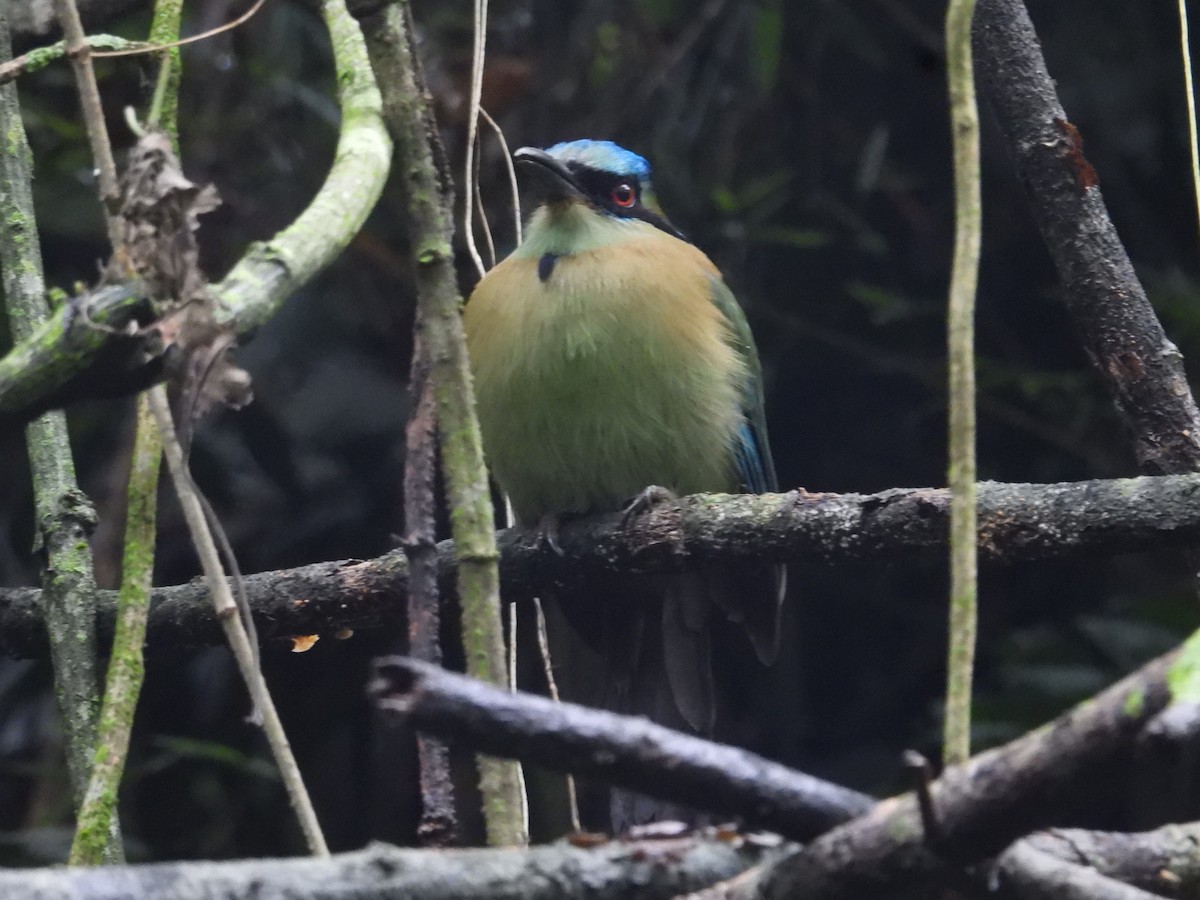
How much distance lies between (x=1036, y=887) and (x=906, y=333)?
180 inches

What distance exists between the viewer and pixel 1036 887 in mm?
1278

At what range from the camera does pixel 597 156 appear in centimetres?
430

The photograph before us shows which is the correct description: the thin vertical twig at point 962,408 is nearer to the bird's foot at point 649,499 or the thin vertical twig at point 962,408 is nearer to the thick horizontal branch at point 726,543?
the thick horizontal branch at point 726,543

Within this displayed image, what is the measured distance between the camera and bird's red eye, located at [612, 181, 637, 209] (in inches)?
169

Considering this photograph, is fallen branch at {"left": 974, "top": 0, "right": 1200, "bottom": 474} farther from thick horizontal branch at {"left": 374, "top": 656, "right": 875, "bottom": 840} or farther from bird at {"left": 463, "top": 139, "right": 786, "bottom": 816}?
thick horizontal branch at {"left": 374, "top": 656, "right": 875, "bottom": 840}

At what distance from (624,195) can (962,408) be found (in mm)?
3009

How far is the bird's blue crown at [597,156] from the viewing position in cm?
428

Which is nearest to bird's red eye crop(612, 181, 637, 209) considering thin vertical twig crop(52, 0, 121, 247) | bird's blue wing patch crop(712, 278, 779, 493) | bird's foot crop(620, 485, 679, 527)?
bird's blue wing patch crop(712, 278, 779, 493)

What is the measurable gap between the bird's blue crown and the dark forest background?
903 mm

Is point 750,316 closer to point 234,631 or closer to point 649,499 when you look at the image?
point 649,499

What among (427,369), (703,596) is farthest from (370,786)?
(427,369)

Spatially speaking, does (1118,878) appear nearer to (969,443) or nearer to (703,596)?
(969,443)

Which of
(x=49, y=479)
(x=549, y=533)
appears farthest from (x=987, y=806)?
(x=549, y=533)

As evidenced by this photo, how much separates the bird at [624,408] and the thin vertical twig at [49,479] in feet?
4.26
